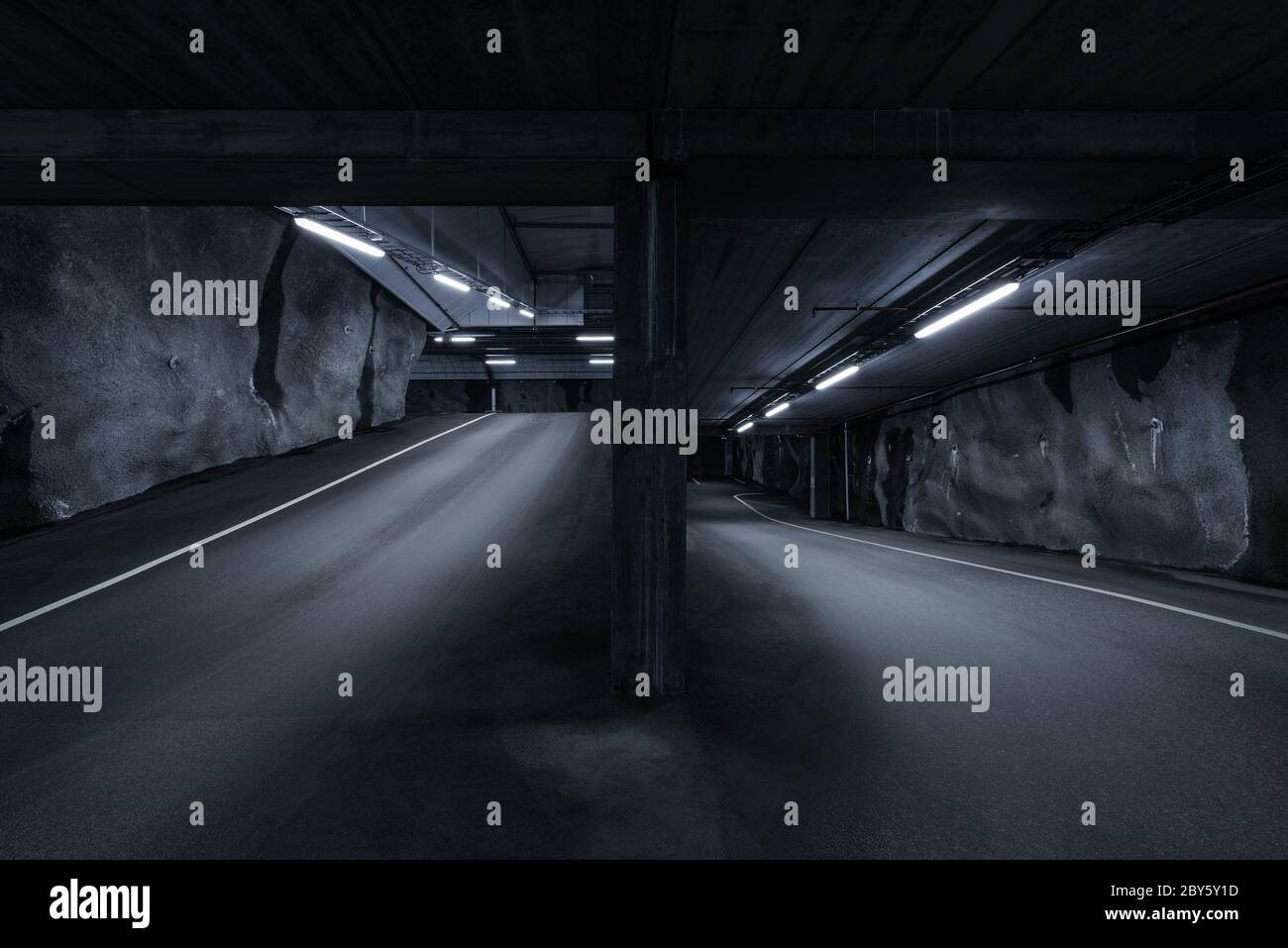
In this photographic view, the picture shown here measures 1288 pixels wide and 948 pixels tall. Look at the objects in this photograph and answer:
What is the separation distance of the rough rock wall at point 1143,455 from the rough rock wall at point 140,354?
68.0 ft

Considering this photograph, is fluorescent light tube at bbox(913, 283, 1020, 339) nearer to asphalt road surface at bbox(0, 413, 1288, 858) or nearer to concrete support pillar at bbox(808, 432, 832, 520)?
asphalt road surface at bbox(0, 413, 1288, 858)

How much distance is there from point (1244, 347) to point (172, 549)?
18.0 metres

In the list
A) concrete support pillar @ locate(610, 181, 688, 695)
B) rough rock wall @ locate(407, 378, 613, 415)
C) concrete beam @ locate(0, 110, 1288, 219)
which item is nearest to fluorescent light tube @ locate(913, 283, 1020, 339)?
concrete beam @ locate(0, 110, 1288, 219)

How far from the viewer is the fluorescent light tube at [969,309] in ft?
28.4

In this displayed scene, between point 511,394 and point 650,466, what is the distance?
38366 mm

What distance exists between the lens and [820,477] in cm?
3038

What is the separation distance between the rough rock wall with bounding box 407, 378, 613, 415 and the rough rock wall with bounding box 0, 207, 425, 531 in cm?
2253

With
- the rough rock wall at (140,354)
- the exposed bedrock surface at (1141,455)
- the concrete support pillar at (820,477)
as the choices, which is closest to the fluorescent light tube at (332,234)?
the rough rock wall at (140,354)

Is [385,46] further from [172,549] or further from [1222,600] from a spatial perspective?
[1222,600]

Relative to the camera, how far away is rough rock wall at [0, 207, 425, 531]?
9.64 meters

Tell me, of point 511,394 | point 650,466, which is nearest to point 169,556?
point 650,466

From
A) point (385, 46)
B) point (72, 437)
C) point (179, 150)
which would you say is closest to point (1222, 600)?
point (385, 46)

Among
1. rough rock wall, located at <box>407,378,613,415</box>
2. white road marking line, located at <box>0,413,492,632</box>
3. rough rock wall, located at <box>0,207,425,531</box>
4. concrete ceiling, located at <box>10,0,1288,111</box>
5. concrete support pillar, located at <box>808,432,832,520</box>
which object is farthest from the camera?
rough rock wall, located at <box>407,378,613,415</box>

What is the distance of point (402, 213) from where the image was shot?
1800 centimetres
